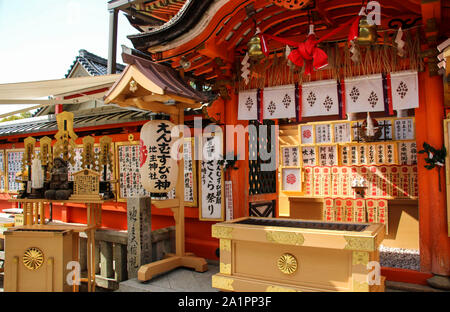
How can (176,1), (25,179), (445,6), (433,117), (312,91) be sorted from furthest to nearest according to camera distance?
(25,179), (176,1), (312,91), (433,117), (445,6)

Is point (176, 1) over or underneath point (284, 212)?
over

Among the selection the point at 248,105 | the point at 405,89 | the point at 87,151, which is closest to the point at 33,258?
the point at 87,151

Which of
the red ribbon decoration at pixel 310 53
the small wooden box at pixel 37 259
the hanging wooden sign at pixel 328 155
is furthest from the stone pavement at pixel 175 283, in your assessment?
the hanging wooden sign at pixel 328 155

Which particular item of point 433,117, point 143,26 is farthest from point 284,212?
point 143,26

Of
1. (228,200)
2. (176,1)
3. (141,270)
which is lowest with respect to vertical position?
(141,270)

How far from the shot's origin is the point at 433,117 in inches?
217

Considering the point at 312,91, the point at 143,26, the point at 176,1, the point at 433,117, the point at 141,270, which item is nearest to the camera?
the point at 433,117

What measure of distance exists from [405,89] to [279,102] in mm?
2228

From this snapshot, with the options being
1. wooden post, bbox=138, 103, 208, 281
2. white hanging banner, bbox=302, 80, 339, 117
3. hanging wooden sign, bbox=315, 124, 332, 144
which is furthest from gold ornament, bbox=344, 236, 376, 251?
hanging wooden sign, bbox=315, 124, 332, 144

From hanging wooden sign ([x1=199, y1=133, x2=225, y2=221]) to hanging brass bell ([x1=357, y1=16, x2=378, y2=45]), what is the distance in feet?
10.9

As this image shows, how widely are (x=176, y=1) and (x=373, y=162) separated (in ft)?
21.7

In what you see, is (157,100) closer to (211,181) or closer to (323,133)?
(211,181)

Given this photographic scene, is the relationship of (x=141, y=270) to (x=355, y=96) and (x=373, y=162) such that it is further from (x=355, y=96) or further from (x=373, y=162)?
(x=373, y=162)

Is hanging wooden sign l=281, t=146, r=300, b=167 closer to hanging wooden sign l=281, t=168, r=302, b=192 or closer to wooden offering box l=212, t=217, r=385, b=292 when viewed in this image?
hanging wooden sign l=281, t=168, r=302, b=192
